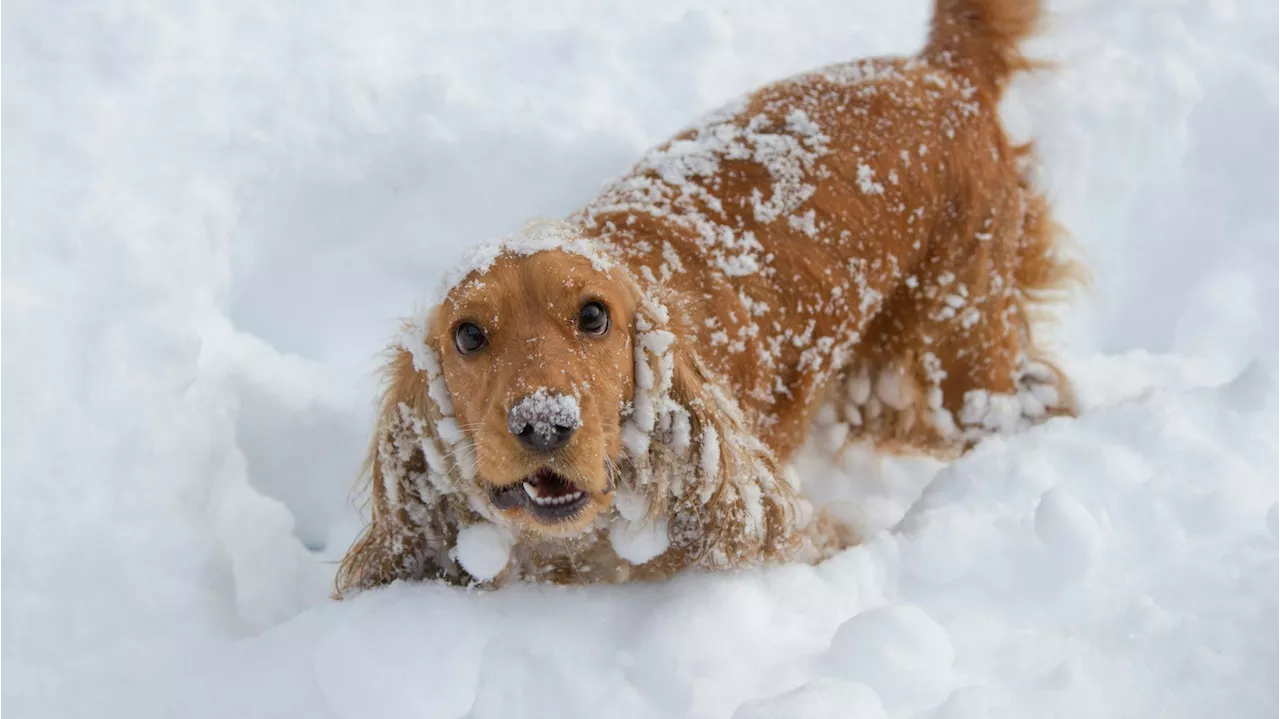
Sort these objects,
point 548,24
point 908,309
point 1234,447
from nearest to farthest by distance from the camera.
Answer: point 1234,447, point 908,309, point 548,24

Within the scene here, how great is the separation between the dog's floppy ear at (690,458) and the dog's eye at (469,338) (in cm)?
32

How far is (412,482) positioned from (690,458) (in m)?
0.59

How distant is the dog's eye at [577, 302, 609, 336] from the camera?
1.89 meters

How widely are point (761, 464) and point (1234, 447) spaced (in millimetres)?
1072

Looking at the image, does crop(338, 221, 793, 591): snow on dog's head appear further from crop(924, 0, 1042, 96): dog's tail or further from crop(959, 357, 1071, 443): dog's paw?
crop(924, 0, 1042, 96): dog's tail

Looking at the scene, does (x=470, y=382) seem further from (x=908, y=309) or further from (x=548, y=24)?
(x=548, y=24)

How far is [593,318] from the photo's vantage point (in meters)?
1.90

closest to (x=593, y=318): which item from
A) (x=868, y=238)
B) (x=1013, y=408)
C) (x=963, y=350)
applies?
(x=868, y=238)

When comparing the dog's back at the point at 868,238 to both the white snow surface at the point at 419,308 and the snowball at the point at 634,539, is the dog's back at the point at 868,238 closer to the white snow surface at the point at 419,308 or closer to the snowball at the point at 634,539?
the white snow surface at the point at 419,308

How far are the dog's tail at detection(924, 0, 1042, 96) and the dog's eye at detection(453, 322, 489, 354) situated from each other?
5.60 ft

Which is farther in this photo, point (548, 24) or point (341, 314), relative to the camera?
point (548, 24)

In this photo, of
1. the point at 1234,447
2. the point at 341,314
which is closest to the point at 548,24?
the point at 341,314

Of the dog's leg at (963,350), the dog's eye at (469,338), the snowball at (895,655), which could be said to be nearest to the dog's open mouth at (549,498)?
the dog's eye at (469,338)

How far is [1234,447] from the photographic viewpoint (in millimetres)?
2295
